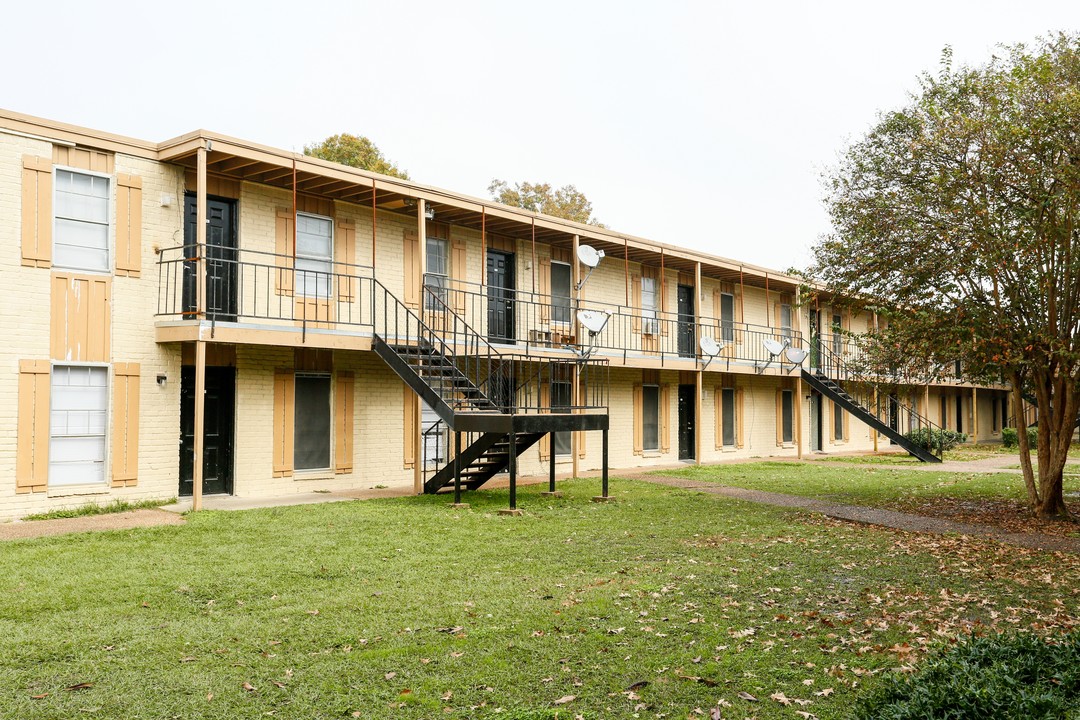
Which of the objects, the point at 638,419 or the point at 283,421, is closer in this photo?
the point at 283,421

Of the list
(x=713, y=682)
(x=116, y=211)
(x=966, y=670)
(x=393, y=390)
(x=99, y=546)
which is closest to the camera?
(x=966, y=670)

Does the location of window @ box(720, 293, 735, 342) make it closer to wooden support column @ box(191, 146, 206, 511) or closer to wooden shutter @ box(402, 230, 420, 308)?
wooden shutter @ box(402, 230, 420, 308)

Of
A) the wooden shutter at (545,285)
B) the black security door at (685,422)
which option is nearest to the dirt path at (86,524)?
the wooden shutter at (545,285)

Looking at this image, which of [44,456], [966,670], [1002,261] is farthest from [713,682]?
[44,456]

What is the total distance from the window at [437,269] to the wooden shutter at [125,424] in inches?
224

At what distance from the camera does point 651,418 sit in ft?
73.1

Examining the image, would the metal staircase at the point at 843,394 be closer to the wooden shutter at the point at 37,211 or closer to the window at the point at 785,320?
the window at the point at 785,320

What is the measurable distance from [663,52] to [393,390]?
12619mm

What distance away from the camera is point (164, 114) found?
1561 inches

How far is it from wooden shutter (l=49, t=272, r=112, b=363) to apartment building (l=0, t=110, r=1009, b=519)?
0.03m

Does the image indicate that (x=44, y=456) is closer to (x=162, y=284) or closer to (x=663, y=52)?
(x=162, y=284)

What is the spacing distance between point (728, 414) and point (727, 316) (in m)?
2.96

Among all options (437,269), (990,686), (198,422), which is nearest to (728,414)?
(437,269)

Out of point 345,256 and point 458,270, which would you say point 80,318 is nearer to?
point 345,256
